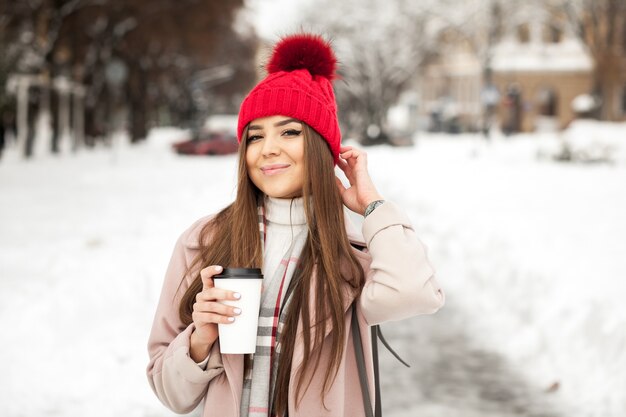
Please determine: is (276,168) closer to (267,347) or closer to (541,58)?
(267,347)

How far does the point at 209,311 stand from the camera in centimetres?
208

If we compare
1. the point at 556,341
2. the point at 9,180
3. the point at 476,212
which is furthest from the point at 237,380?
the point at 9,180

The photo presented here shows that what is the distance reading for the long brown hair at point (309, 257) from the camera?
2.25 m

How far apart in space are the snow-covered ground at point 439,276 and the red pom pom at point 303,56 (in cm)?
140

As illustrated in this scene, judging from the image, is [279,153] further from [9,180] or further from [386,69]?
[386,69]

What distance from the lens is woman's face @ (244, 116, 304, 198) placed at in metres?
2.38

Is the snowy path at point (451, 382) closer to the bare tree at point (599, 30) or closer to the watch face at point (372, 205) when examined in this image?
the watch face at point (372, 205)

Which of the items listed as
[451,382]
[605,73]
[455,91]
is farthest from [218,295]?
[455,91]

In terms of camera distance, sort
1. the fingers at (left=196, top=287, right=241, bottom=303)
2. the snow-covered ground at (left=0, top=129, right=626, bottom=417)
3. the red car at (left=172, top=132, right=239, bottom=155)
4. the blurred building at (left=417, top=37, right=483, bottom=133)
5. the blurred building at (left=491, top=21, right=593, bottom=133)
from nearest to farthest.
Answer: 1. the fingers at (left=196, top=287, right=241, bottom=303)
2. the snow-covered ground at (left=0, top=129, right=626, bottom=417)
3. the red car at (left=172, top=132, right=239, bottom=155)
4. the blurred building at (left=491, top=21, right=593, bottom=133)
5. the blurred building at (left=417, top=37, right=483, bottom=133)

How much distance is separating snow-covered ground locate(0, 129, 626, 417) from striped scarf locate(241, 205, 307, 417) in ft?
5.09

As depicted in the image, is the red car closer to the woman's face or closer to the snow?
the snow

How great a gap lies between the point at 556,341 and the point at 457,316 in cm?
157

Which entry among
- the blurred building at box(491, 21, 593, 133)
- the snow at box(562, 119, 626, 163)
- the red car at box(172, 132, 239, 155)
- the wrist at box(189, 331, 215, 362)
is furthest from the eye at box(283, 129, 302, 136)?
the blurred building at box(491, 21, 593, 133)

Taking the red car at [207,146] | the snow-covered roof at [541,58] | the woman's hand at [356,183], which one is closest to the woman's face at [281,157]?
the woman's hand at [356,183]
